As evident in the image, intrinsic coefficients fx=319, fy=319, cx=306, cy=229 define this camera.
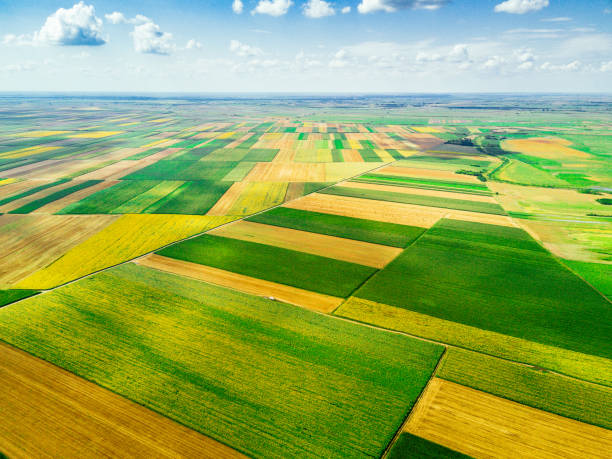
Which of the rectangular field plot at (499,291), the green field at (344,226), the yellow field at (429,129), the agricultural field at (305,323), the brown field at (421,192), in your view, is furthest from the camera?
the yellow field at (429,129)

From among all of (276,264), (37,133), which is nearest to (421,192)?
(276,264)

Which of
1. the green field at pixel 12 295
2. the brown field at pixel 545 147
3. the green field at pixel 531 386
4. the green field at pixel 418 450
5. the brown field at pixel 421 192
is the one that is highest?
the brown field at pixel 545 147

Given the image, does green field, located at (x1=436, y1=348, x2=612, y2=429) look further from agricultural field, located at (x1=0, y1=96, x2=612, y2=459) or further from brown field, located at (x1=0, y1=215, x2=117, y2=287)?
brown field, located at (x1=0, y1=215, x2=117, y2=287)

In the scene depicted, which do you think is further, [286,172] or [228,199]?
[286,172]

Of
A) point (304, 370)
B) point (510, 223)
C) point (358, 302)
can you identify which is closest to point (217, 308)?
point (304, 370)

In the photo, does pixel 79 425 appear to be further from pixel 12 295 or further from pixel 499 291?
pixel 499 291

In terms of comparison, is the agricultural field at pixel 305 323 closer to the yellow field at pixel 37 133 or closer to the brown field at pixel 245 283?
the brown field at pixel 245 283

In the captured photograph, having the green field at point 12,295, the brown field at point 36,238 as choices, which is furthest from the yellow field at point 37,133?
the green field at point 12,295
